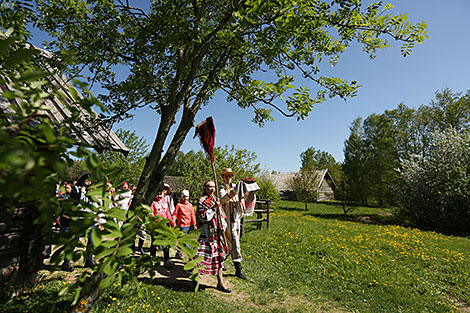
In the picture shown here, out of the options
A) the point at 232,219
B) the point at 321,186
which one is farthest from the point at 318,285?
the point at 321,186

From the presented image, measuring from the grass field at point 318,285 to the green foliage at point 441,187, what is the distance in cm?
611

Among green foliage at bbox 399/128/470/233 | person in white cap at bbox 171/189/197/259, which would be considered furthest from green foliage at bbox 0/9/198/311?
green foliage at bbox 399/128/470/233

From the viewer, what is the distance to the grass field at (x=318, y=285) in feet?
12.3

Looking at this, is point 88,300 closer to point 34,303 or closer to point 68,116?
point 34,303

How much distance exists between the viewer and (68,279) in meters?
4.34

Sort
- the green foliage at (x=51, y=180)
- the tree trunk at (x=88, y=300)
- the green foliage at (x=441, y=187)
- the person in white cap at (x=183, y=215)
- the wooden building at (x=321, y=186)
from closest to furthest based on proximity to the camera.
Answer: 1. the green foliage at (x=51, y=180)
2. the tree trunk at (x=88, y=300)
3. the person in white cap at (x=183, y=215)
4. the green foliage at (x=441, y=187)
5. the wooden building at (x=321, y=186)

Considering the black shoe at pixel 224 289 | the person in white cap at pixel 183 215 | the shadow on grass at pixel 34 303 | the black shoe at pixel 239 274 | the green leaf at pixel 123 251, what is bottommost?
the black shoe at pixel 224 289

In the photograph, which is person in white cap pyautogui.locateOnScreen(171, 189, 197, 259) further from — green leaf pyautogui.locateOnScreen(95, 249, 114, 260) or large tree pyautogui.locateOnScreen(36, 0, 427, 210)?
green leaf pyautogui.locateOnScreen(95, 249, 114, 260)

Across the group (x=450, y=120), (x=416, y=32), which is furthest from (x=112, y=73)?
(x=450, y=120)

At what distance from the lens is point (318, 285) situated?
529cm

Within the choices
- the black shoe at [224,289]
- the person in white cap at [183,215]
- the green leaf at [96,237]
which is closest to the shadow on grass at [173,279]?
the black shoe at [224,289]

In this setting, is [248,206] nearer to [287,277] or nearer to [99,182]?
[287,277]

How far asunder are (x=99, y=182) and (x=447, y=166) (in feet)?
61.2

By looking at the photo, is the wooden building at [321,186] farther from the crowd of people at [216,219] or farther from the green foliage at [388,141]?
the crowd of people at [216,219]
